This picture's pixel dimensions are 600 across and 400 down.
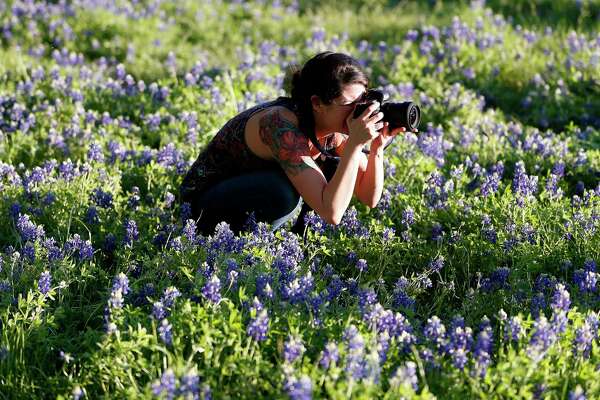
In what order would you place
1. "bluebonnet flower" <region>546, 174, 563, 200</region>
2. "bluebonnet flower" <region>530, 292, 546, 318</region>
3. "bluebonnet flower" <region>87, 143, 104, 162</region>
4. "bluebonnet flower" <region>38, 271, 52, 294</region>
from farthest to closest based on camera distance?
"bluebonnet flower" <region>87, 143, 104, 162</region>
"bluebonnet flower" <region>546, 174, 563, 200</region>
"bluebonnet flower" <region>530, 292, 546, 318</region>
"bluebonnet flower" <region>38, 271, 52, 294</region>

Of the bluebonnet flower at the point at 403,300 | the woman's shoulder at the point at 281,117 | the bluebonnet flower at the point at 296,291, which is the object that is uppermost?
the woman's shoulder at the point at 281,117

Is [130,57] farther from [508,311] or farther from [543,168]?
[508,311]

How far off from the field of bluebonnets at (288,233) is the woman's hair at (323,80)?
58cm

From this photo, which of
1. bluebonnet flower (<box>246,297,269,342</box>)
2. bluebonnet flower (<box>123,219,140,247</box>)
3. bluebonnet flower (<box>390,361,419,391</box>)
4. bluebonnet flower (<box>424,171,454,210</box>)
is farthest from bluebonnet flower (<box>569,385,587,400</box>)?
bluebonnet flower (<box>123,219,140,247</box>)

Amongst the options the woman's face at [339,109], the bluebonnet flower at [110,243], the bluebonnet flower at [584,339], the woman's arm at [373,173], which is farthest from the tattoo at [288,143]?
the bluebonnet flower at [584,339]

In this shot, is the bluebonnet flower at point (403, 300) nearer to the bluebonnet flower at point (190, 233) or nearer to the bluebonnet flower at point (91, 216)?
the bluebonnet flower at point (190, 233)

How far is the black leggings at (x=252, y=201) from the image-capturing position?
4.07 meters

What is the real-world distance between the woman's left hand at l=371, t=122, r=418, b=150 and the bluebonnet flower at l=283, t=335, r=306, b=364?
127cm

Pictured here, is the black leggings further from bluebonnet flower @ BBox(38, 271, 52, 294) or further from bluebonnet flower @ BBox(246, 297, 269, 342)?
bluebonnet flower @ BBox(246, 297, 269, 342)

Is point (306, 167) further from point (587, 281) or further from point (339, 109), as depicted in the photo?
point (587, 281)

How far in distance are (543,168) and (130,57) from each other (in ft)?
11.9

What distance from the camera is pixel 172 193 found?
4.81 metres

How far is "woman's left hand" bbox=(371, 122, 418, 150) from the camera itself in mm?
3752

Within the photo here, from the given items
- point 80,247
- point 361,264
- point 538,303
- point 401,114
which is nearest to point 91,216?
point 80,247
